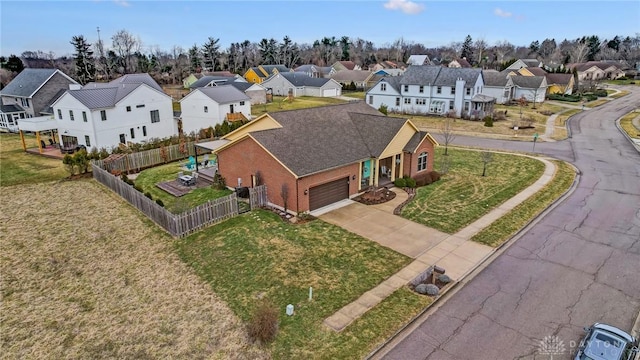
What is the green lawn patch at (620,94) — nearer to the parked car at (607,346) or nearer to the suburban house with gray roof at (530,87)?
the suburban house with gray roof at (530,87)

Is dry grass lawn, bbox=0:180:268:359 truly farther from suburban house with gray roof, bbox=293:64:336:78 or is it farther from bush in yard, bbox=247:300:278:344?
suburban house with gray roof, bbox=293:64:336:78

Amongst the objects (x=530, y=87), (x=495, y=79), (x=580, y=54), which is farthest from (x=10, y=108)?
(x=580, y=54)

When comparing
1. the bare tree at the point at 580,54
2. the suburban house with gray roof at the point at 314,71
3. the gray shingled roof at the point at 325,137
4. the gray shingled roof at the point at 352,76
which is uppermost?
the bare tree at the point at 580,54

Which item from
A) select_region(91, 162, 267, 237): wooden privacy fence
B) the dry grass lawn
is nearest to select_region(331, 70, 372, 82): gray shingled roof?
select_region(91, 162, 267, 237): wooden privacy fence

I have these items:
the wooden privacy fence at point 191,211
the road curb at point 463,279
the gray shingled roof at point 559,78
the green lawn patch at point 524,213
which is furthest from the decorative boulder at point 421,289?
the gray shingled roof at point 559,78

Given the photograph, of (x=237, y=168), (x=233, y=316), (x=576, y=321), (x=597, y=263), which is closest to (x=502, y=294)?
(x=576, y=321)

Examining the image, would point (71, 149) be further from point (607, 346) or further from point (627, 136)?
point (627, 136)
